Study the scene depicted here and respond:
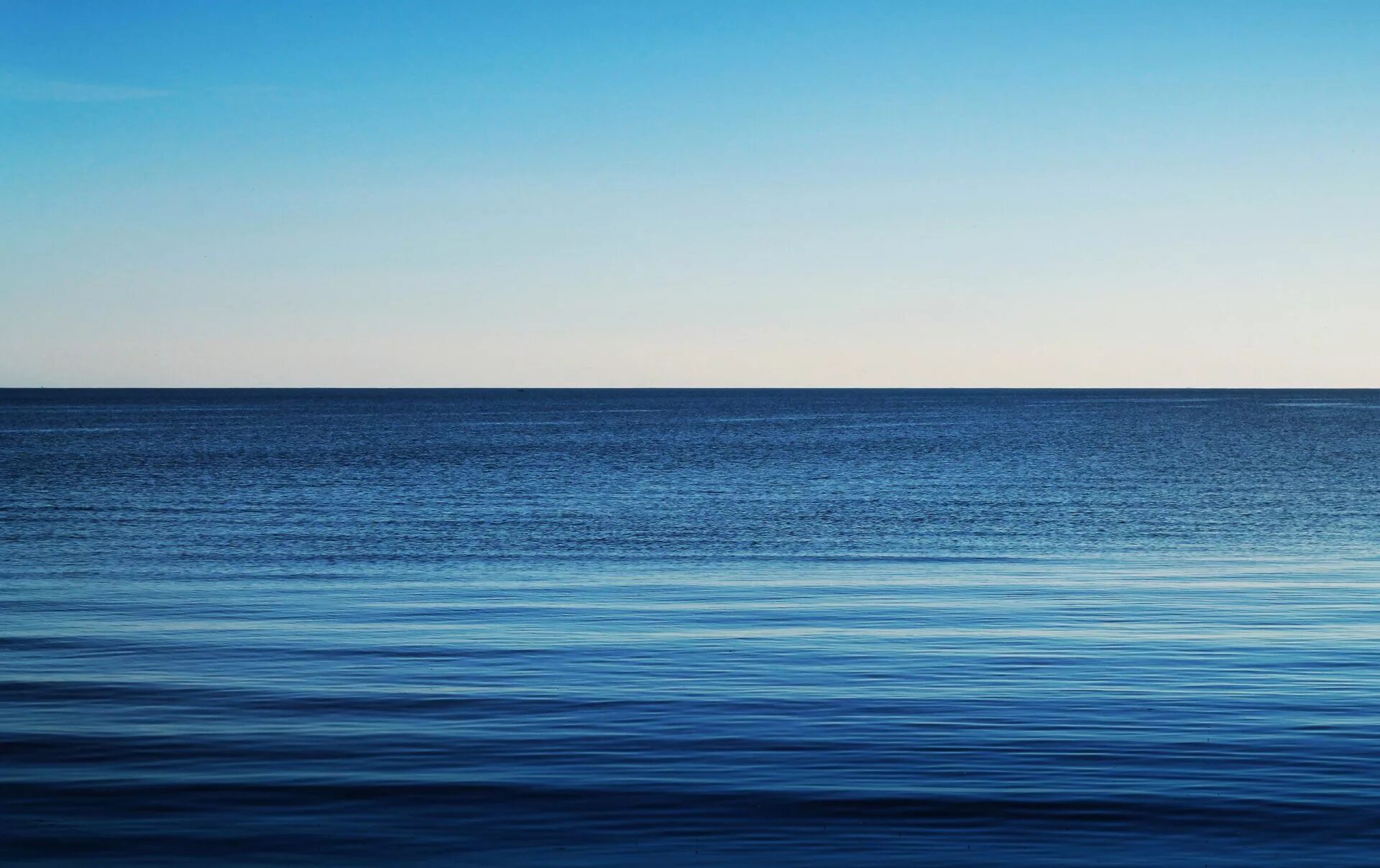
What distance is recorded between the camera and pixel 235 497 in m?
47.5

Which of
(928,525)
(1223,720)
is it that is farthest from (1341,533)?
(1223,720)

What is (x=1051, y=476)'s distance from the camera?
58.9 metres

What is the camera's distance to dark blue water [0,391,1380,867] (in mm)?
9211

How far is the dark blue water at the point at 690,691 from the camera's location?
9211 millimetres

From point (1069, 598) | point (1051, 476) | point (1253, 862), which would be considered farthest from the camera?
point (1051, 476)

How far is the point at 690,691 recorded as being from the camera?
535 inches

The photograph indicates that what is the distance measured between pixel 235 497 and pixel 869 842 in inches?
1650

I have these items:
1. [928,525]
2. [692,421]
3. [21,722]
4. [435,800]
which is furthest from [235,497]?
[692,421]

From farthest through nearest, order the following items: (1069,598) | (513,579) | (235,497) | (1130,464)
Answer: (1130,464), (235,497), (513,579), (1069,598)

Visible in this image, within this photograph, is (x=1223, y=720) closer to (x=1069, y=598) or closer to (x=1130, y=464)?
(x=1069, y=598)

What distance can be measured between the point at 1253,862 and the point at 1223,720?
379 centimetres

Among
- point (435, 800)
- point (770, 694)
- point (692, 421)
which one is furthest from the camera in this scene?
point (692, 421)

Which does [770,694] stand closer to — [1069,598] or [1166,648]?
[1166,648]

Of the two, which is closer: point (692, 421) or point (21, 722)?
point (21, 722)
